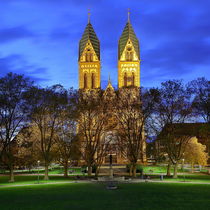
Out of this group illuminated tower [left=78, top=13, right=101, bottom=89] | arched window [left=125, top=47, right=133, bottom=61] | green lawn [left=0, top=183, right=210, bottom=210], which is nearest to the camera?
green lawn [left=0, top=183, right=210, bottom=210]

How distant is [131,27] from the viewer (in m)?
113

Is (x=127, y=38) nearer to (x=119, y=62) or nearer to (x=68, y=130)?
(x=119, y=62)

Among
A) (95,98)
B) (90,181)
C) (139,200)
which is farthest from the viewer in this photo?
(95,98)

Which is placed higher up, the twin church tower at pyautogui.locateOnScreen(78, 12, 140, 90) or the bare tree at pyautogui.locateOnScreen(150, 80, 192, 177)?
the twin church tower at pyautogui.locateOnScreen(78, 12, 140, 90)

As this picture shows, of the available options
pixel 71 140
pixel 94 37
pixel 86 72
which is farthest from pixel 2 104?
pixel 94 37

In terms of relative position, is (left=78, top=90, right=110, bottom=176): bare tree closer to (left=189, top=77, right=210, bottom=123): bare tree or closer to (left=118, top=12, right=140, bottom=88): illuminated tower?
(left=189, top=77, right=210, bottom=123): bare tree

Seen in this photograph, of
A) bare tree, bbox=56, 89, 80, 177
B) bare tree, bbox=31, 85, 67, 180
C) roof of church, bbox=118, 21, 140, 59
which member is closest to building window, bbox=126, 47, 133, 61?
roof of church, bbox=118, 21, 140, 59

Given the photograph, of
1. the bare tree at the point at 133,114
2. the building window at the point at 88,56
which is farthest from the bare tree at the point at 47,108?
the building window at the point at 88,56

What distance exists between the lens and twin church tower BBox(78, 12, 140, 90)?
107m

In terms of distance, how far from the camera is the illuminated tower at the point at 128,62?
107 m

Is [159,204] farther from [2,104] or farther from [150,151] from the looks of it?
[150,151]

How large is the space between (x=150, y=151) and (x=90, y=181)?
760 inches

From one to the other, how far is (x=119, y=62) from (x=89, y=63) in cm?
923

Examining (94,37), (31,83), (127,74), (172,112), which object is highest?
(94,37)
